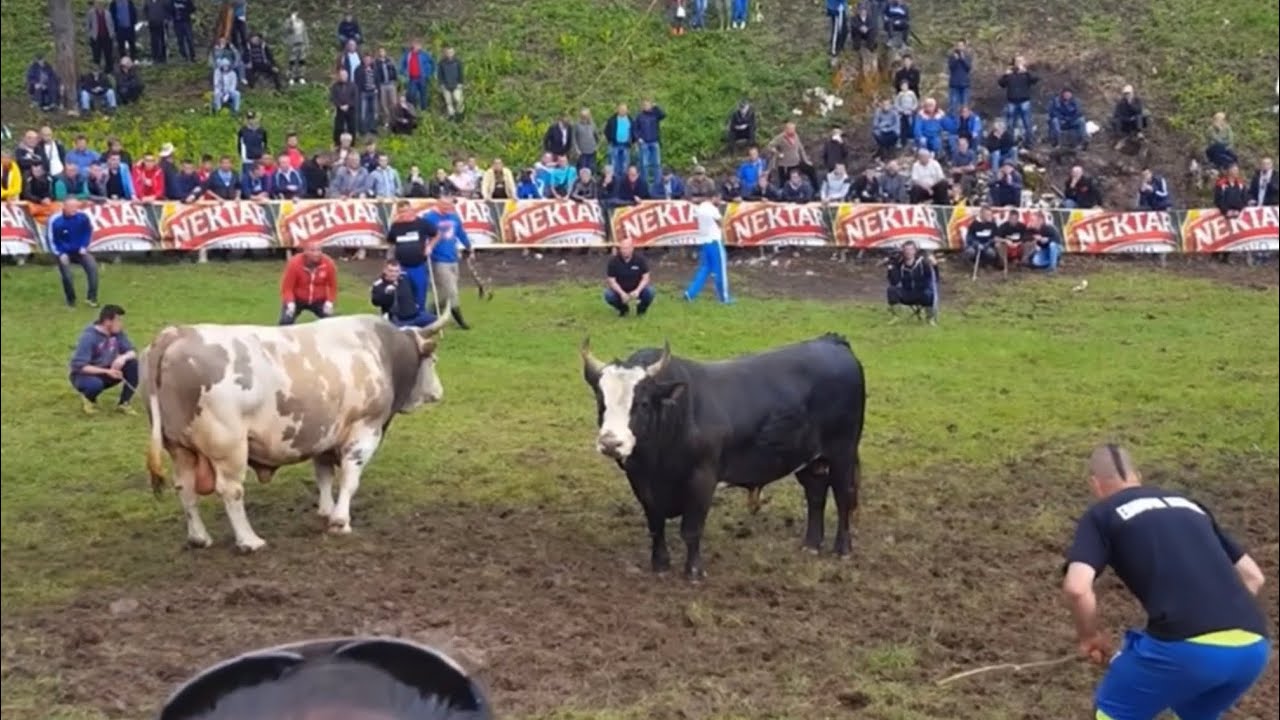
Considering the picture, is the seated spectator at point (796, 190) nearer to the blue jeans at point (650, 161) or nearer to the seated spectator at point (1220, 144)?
the blue jeans at point (650, 161)

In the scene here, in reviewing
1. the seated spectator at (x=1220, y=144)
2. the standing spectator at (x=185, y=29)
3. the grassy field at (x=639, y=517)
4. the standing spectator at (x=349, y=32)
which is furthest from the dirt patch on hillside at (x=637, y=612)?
the standing spectator at (x=349, y=32)

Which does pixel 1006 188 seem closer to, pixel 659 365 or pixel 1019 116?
pixel 1019 116

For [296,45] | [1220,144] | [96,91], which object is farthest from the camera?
[1220,144]

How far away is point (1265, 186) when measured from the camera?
1388cm

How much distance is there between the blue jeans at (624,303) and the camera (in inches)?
466

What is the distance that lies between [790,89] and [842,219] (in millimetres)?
2016

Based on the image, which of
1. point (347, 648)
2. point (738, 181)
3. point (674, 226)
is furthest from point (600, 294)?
point (347, 648)

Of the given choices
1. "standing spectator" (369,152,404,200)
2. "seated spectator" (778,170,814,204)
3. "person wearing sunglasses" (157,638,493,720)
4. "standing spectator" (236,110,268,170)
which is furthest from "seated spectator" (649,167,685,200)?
"person wearing sunglasses" (157,638,493,720)

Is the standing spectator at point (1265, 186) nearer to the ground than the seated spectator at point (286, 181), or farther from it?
nearer to the ground

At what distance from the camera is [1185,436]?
13570 mm

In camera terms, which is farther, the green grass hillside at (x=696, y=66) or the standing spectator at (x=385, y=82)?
the standing spectator at (x=385, y=82)

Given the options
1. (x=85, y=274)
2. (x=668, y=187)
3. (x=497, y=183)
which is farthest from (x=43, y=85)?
(x=668, y=187)

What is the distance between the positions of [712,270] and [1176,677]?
5565 mm

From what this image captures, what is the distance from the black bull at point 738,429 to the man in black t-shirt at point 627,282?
1010 mm
